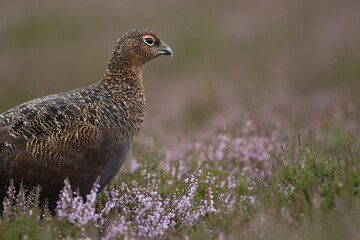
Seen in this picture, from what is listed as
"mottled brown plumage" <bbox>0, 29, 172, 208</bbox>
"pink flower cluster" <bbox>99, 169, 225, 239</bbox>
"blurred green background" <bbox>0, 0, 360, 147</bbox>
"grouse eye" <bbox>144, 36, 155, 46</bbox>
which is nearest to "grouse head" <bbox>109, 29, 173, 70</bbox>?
"grouse eye" <bbox>144, 36, 155, 46</bbox>

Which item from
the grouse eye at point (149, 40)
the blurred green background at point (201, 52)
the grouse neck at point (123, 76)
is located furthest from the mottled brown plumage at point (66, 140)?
the blurred green background at point (201, 52)

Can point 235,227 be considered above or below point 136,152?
below

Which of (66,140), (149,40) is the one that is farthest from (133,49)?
(66,140)

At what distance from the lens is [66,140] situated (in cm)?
337

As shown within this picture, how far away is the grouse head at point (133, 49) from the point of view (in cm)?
415

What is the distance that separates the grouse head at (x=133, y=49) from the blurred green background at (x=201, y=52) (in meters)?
4.95

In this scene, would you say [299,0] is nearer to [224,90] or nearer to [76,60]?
[224,90]

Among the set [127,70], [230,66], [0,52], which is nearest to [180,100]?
[230,66]

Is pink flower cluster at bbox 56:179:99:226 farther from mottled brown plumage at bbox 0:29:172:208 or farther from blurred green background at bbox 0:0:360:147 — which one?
blurred green background at bbox 0:0:360:147

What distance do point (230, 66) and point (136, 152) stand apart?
765 cm

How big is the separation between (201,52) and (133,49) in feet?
31.4

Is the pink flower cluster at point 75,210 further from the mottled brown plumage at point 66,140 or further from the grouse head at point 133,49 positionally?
the grouse head at point 133,49

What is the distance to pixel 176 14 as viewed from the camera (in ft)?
50.4

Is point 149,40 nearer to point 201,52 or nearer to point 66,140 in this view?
point 66,140
